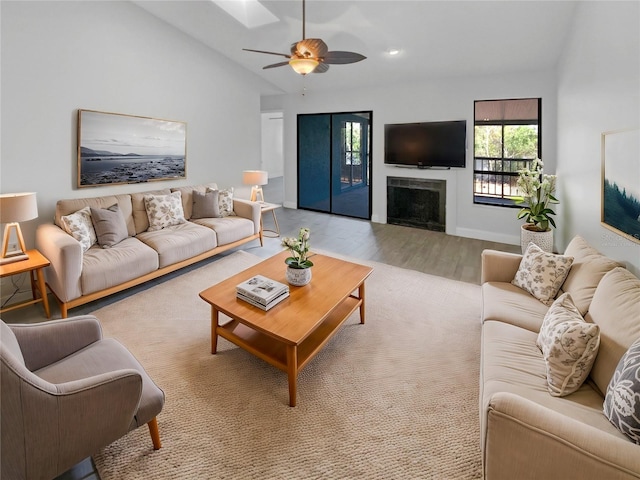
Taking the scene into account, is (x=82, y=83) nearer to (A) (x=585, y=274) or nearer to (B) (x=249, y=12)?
(B) (x=249, y=12)

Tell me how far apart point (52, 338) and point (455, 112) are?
5.84 meters

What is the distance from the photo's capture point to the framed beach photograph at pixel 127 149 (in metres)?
3.96

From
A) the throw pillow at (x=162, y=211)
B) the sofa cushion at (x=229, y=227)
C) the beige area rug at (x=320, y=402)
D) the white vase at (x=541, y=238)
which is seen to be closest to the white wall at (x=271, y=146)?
the sofa cushion at (x=229, y=227)

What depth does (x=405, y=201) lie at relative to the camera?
6.43 meters

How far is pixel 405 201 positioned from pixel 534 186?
2367mm

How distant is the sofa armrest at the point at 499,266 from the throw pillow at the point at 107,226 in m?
3.65

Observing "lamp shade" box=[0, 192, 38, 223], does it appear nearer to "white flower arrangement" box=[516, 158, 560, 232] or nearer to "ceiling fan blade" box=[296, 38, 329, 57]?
"ceiling fan blade" box=[296, 38, 329, 57]

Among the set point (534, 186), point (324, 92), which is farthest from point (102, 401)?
point (324, 92)

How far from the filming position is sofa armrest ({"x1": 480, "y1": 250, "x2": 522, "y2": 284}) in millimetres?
2771

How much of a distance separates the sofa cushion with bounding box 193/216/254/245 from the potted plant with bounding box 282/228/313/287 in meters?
2.04

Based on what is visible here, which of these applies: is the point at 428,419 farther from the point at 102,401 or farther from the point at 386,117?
the point at 386,117

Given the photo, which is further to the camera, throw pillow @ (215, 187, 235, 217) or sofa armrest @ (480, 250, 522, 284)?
throw pillow @ (215, 187, 235, 217)

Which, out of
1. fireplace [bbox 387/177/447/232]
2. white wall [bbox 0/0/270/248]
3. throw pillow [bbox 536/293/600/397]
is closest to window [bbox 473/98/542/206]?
fireplace [bbox 387/177/447/232]

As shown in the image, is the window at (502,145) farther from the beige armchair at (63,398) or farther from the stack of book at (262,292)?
the beige armchair at (63,398)
